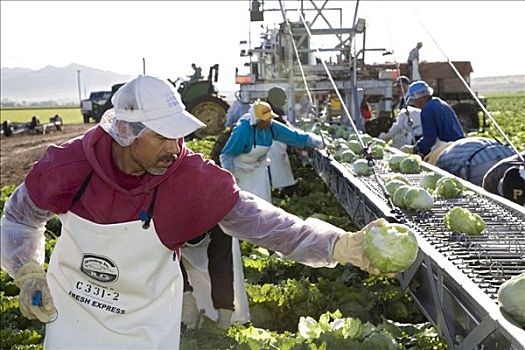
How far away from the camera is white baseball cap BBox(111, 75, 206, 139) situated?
263 cm

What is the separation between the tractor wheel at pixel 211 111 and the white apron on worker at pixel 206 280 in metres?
15.3

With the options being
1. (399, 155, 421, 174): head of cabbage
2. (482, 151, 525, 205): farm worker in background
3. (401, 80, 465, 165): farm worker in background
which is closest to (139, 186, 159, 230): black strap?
(482, 151, 525, 205): farm worker in background

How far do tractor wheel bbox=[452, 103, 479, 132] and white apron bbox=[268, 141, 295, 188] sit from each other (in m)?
12.6

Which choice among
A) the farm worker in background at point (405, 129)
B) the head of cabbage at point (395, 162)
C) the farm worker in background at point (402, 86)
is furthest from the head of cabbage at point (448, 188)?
the farm worker in background at point (405, 129)

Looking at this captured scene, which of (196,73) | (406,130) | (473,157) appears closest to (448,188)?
(473,157)

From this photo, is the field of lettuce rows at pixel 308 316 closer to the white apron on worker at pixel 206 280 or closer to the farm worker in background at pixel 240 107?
the white apron on worker at pixel 206 280

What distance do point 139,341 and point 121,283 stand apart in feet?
0.87

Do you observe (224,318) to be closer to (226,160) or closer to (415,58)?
(226,160)

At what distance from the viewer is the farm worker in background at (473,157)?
6383 mm

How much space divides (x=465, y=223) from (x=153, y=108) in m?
1.92

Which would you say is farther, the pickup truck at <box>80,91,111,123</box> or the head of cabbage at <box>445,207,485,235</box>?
the pickup truck at <box>80,91,111,123</box>

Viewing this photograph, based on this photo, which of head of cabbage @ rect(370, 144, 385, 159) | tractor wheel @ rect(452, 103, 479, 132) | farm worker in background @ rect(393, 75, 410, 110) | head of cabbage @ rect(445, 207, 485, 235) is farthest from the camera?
tractor wheel @ rect(452, 103, 479, 132)

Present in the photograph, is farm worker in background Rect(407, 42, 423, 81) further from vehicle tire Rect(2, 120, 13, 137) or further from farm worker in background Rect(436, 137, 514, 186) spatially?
vehicle tire Rect(2, 120, 13, 137)

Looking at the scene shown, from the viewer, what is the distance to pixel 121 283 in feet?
9.18
